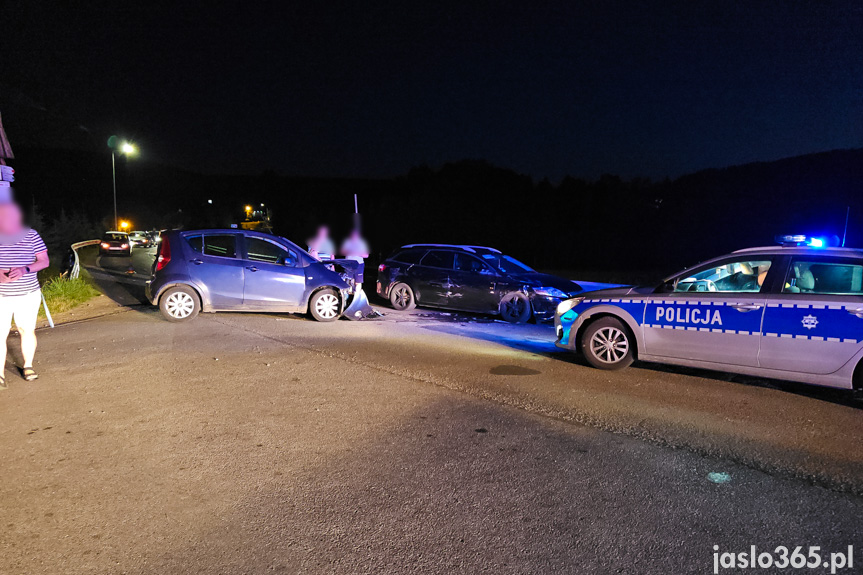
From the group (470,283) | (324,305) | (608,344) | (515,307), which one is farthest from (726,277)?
(324,305)

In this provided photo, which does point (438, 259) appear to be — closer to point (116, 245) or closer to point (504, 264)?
point (504, 264)

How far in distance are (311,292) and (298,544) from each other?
7655mm

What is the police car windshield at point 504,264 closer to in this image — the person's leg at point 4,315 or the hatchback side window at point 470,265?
the hatchback side window at point 470,265

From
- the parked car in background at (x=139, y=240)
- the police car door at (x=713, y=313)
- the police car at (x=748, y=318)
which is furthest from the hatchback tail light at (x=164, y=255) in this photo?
the parked car in background at (x=139, y=240)

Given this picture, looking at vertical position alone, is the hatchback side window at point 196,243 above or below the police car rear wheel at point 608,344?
above

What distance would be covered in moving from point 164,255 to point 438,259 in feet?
17.9

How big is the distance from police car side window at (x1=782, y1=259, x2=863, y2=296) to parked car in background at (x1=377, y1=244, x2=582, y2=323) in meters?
5.40

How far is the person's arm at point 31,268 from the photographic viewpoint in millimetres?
5793

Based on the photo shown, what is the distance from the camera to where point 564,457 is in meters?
4.40

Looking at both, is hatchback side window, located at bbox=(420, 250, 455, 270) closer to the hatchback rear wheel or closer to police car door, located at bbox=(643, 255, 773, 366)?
the hatchback rear wheel

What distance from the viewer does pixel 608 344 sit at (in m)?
7.07

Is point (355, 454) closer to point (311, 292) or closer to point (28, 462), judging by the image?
point (28, 462)

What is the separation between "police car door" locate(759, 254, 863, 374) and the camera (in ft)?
18.3

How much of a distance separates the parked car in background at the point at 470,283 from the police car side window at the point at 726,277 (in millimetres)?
4595
